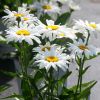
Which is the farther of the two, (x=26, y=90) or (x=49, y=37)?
(x=26, y=90)

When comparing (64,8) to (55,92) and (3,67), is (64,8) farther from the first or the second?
(55,92)

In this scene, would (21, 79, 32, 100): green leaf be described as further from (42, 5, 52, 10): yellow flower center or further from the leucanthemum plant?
(42, 5, 52, 10): yellow flower center

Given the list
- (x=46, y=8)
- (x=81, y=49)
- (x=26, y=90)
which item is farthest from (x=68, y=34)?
(x=46, y=8)

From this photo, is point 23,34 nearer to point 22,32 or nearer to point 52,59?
→ point 22,32

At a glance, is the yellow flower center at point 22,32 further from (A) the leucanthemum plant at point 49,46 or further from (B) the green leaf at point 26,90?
(B) the green leaf at point 26,90

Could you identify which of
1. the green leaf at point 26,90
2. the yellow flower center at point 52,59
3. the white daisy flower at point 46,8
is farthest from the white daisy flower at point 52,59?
the white daisy flower at point 46,8

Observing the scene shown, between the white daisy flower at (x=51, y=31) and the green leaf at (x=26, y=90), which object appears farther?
the green leaf at (x=26, y=90)

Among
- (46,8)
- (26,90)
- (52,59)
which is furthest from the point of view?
(46,8)
